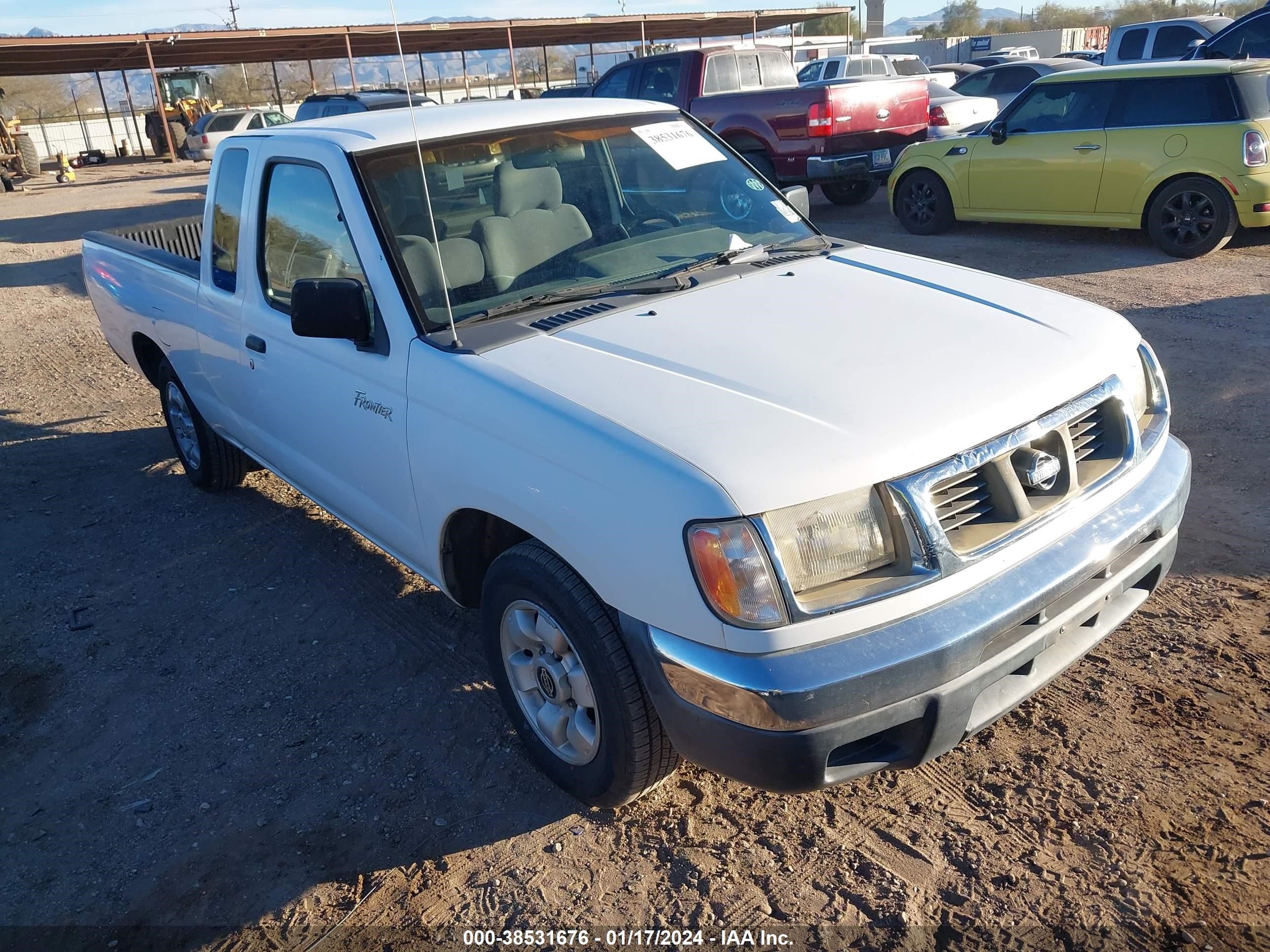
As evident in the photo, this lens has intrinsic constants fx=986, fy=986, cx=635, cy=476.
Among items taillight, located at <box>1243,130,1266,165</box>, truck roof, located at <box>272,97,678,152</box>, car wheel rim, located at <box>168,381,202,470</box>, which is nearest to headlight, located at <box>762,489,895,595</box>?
truck roof, located at <box>272,97,678,152</box>

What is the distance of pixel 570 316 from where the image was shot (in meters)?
3.25

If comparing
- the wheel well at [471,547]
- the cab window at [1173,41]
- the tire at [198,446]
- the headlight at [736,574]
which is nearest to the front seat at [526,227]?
the wheel well at [471,547]

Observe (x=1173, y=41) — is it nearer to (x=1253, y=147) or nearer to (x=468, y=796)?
(x=1253, y=147)

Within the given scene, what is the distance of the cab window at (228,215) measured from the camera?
4.34 meters

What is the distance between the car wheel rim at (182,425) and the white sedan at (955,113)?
A: 1053 cm

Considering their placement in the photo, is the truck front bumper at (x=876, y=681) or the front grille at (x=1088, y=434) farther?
the front grille at (x=1088, y=434)

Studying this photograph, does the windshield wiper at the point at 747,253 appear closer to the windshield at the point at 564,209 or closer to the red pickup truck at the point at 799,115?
the windshield at the point at 564,209

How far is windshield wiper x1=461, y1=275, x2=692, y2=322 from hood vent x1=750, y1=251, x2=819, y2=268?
0.36 meters

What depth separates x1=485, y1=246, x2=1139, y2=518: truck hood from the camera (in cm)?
240

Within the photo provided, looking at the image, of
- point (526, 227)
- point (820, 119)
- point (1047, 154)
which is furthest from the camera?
point (820, 119)

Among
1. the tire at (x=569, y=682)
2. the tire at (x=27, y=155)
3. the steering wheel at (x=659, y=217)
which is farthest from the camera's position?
the tire at (x=27, y=155)

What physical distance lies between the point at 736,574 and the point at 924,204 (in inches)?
391

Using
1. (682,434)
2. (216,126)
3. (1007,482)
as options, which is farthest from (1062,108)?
(216,126)

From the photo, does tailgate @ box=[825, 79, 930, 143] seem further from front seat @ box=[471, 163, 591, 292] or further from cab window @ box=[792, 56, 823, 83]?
front seat @ box=[471, 163, 591, 292]
